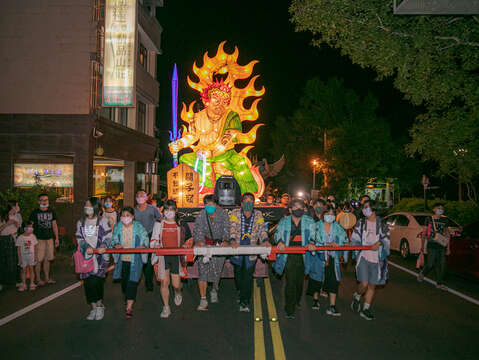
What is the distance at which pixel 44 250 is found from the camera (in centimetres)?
856

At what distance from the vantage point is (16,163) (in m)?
17.0

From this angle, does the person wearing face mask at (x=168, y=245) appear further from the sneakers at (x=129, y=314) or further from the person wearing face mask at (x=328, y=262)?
the person wearing face mask at (x=328, y=262)

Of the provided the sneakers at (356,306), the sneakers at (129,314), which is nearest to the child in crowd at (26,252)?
the sneakers at (129,314)

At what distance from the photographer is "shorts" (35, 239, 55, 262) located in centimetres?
846

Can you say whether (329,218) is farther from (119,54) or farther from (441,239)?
(119,54)

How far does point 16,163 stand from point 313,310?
14.7 m

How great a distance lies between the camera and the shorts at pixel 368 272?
6.57 meters

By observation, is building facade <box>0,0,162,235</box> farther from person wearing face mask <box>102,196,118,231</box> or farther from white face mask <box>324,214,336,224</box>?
white face mask <box>324,214,336,224</box>

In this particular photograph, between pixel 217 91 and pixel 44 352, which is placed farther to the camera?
pixel 217 91

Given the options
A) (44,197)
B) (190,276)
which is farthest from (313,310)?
(44,197)

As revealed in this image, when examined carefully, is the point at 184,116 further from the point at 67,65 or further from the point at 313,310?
the point at 313,310

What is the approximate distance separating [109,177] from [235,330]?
67.3 ft

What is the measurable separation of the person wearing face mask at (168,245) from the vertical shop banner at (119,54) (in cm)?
1137

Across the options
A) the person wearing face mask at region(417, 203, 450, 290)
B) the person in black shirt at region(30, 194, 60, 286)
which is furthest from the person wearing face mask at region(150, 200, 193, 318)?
the person wearing face mask at region(417, 203, 450, 290)
